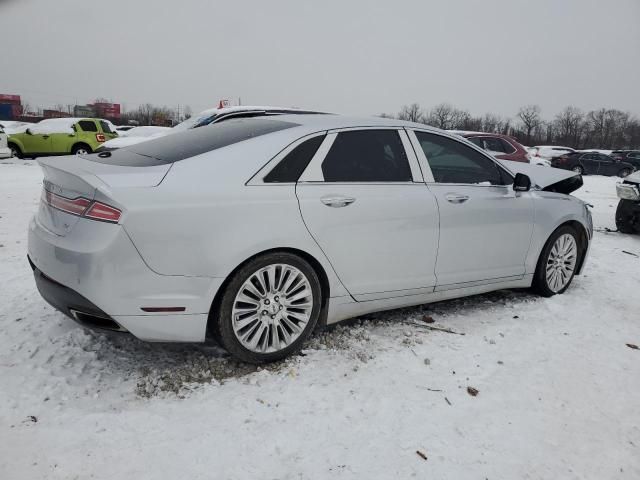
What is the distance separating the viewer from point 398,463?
2.20m

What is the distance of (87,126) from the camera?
665 inches

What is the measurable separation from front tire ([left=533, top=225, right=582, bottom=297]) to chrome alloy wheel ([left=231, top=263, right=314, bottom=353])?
96.1 inches

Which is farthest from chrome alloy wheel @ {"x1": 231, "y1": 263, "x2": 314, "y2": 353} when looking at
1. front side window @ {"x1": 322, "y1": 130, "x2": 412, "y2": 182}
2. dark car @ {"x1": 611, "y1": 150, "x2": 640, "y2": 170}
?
dark car @ {"x1": 611, "y1": 150, "x2": 640, "y2": 170}

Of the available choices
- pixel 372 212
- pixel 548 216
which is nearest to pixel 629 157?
pixel 548 216

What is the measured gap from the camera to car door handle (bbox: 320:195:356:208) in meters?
2.99

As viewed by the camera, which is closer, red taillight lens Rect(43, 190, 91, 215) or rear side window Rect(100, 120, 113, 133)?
red taillight lens Rect(43, 190, 91, 215)

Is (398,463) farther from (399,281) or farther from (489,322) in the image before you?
(489,322)

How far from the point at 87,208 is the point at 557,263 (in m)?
3.92

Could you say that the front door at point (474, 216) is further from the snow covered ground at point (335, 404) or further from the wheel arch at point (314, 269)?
the wheel arch at point (314, 269)

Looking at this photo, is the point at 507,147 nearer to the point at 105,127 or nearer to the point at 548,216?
the point at 548,216

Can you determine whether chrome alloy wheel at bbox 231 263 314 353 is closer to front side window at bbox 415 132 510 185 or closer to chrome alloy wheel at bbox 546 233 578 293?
front side window at bbox 415 132 510 185

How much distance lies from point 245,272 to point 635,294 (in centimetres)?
409

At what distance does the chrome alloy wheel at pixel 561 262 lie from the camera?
14.5 ft

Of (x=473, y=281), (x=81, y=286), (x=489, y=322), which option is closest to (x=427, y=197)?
(x=473, y=281)
